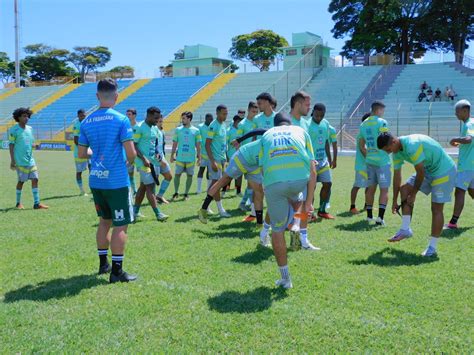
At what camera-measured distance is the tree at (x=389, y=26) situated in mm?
43250

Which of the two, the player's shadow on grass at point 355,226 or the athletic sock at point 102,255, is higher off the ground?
the athletic sock at point 102,255

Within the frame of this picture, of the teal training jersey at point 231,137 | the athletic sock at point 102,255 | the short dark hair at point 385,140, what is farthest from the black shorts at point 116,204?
the teal training jersey at point 231,137

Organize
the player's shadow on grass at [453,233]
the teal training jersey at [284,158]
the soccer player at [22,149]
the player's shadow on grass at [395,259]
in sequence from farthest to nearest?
the soccer player at [22,149] < the player's shadow on grass at [453,233] < the player's shadow on grass at [395,259] < the teal training jersey at [284,158]

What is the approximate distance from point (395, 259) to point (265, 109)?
3.41 meters

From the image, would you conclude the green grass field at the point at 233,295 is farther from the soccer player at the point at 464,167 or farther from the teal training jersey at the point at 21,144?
the teal training jersey at the point at 21,144

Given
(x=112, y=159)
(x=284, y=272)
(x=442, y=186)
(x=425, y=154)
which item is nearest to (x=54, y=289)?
(x=112, y=159)

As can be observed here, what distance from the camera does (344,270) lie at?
5.51 metres

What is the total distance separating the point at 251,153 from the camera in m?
5.11

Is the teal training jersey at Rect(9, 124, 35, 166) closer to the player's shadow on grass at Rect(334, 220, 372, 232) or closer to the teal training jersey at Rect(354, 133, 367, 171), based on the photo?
the player's shadow on grass at Rect(334, 220, 372, 232)

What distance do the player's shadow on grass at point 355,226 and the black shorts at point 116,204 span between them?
4094 millimetres

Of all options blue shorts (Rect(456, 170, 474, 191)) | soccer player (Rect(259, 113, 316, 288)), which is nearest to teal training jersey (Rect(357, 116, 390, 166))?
blue shorts (Rect(456, 170, 474, 191))

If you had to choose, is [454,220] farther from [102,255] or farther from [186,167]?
[186,167]

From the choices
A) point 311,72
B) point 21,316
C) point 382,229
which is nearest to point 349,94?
point 311,72

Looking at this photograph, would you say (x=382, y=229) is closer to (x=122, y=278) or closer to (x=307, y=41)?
(x=122, y=278)
